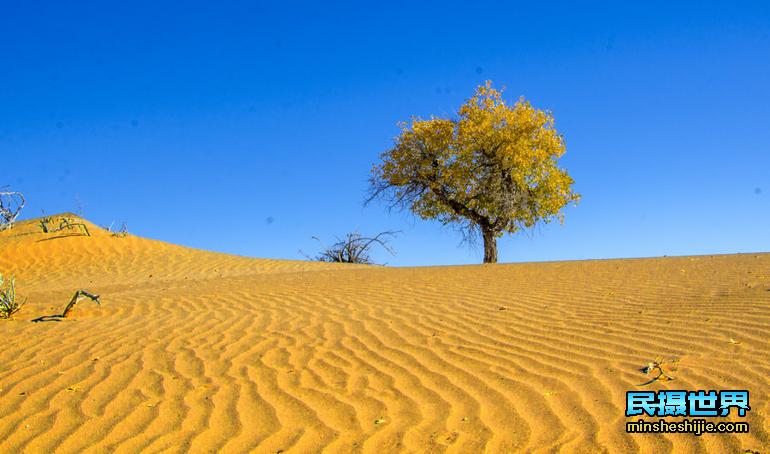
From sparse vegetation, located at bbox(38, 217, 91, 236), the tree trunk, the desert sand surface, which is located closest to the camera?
the desert sand surface

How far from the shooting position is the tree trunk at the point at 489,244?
79.0 ft

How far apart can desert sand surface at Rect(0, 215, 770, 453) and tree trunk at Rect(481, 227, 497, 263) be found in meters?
13.6

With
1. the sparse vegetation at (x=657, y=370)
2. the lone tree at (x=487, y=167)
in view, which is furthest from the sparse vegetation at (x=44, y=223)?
the sparse vegetation at (x=657, y=370)

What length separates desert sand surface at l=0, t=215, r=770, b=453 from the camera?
3906 millimetres

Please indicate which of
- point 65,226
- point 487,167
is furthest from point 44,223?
point 487,167

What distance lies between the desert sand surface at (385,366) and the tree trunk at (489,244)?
13561 mm

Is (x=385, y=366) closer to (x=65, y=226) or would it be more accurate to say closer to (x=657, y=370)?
(x=657, y=370)

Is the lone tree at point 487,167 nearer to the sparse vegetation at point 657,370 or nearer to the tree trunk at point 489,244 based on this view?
the tree trunk at point 489,244

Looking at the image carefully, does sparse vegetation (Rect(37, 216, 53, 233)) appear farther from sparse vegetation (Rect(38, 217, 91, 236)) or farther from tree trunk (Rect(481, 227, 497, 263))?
tree trunk (Rect(481, 227, 497, 263))

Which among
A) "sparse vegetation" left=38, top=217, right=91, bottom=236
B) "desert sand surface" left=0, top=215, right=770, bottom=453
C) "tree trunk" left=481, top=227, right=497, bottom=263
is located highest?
"tree trunk" left=481, top=227, right=497, bottom=263

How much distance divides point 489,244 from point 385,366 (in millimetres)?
19274

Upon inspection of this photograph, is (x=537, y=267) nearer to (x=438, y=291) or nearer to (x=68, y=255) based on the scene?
(x=438, y=291)

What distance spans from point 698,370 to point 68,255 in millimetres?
19655

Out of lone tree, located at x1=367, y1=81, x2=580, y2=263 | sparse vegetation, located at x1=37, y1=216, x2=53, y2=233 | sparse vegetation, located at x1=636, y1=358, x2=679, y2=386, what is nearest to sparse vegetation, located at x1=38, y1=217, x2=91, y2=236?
sparse vegetation, located at x1=37, y1=216, x2=53, y2=233
